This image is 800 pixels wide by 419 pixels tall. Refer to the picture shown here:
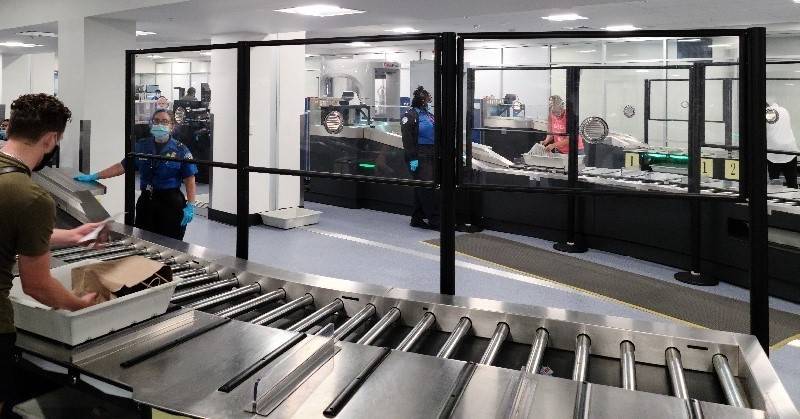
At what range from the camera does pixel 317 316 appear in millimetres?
2031

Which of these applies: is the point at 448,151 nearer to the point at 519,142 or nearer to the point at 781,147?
the point at 519,142

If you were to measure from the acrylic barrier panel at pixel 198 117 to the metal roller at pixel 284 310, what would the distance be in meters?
1.26

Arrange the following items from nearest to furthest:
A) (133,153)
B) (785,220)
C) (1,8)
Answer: (133,153)
(785,220)
(1,8)

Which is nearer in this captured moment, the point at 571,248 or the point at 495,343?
the point at 495,343

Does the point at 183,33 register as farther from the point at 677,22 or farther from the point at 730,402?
the point at 730,402

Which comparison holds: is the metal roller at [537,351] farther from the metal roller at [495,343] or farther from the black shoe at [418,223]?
the black shoe at [418,223]

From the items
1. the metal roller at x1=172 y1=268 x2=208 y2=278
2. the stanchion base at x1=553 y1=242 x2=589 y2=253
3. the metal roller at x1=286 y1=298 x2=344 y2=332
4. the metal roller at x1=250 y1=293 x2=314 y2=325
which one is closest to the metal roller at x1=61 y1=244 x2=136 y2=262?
the metal roller at x1=172 y1=268 x2=208 y2=278

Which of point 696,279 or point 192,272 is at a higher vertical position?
point 192,272

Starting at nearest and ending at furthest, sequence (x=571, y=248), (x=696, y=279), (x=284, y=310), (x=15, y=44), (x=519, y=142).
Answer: (x=284, y=310)
(x=519, y=142)
(x=696, y=279)
(x=571, y=248)
(x=15, y=44)

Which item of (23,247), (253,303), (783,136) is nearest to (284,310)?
(253,303)

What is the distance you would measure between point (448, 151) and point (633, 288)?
3663 millimetres

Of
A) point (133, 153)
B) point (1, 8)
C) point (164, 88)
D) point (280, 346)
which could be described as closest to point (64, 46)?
point (1, 8)

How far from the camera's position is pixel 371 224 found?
8.45m

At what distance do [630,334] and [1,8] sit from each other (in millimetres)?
8917
